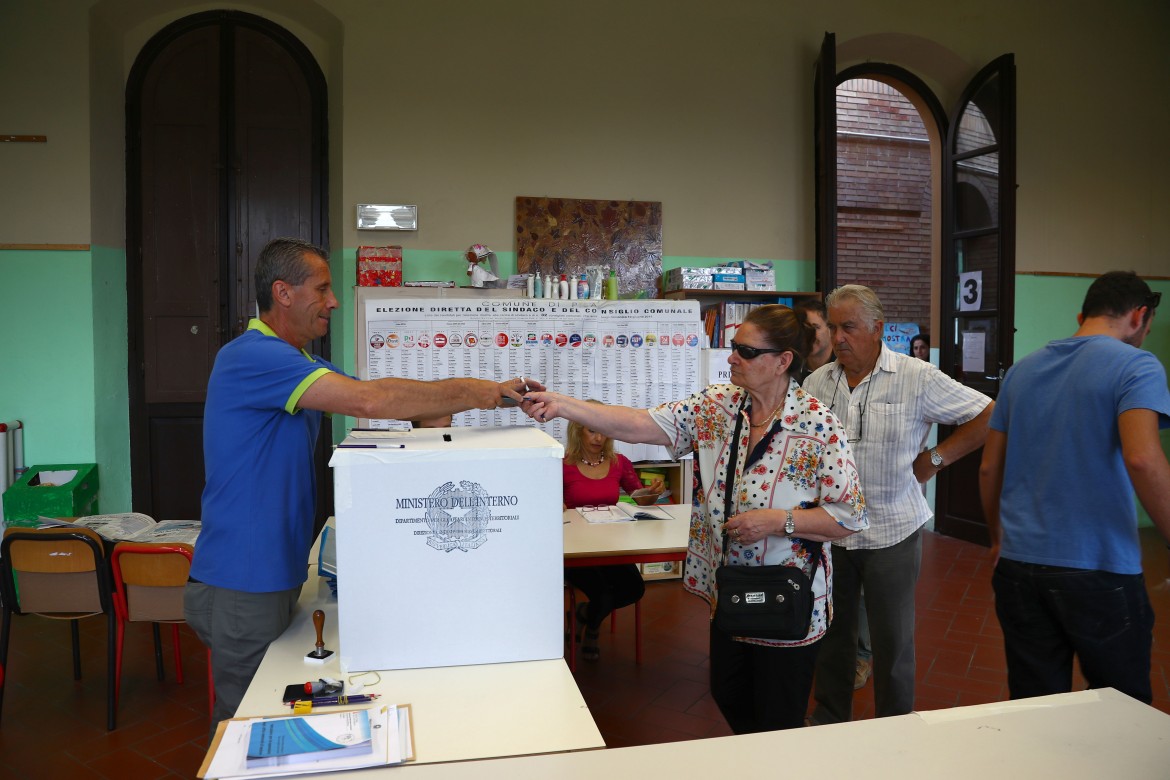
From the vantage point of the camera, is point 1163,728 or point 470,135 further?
point 470,135

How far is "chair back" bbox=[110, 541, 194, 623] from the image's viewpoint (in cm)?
332

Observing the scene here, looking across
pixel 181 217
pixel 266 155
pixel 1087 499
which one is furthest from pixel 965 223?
pixel 181 217

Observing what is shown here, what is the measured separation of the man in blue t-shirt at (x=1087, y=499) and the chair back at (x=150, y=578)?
10.0 feet

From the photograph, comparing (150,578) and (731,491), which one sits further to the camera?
(150,578)

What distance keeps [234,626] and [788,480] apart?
5.14 feet

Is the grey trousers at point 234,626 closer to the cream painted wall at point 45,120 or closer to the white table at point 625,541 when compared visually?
the white table at point 625,541

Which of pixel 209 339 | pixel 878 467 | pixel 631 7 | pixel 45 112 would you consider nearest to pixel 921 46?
pixel 631 7

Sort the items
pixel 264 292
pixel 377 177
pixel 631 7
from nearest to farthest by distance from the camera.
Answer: pixel 264 292 → pixel 377 177 → pixel 631 7

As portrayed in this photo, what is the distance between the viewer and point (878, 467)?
2.96 meters

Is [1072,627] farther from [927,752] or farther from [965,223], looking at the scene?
[965,223]

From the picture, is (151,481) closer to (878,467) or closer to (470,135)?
(470,135)

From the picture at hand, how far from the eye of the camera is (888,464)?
295 centimetres

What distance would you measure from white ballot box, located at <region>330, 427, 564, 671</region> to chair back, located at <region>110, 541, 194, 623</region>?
182cm

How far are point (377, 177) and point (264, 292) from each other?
3.82 meters
